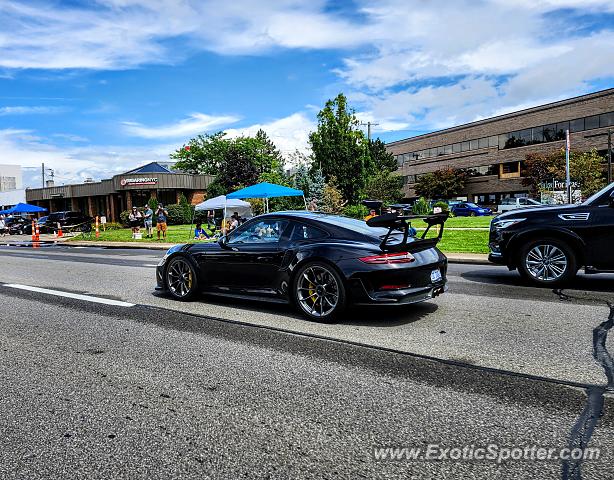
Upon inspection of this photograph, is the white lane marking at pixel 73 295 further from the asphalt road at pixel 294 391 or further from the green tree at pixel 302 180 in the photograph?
the green tree at pixel 302 180

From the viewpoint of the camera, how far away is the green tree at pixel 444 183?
63.3m

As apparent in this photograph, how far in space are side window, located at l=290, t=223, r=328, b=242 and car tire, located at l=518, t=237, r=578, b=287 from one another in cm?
397

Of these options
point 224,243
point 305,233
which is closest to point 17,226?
point 224,243

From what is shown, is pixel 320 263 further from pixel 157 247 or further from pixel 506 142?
pixel 506 142

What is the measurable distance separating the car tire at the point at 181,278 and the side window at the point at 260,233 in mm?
838

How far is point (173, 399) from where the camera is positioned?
370 centimetres

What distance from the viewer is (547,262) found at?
327 inches

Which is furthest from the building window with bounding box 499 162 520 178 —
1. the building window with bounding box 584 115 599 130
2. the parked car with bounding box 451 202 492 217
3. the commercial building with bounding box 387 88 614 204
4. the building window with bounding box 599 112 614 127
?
the parked car with bounding box 451 202 492 217

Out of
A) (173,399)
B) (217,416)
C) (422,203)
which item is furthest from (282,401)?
(422,203)

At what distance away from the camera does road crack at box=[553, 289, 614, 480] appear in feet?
8.64

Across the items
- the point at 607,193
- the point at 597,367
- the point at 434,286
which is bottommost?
the point at 597,367

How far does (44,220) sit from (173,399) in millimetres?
44290

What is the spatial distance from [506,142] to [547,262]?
58.5 metres

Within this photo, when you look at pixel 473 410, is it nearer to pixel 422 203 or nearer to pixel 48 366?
pixel 48 366
